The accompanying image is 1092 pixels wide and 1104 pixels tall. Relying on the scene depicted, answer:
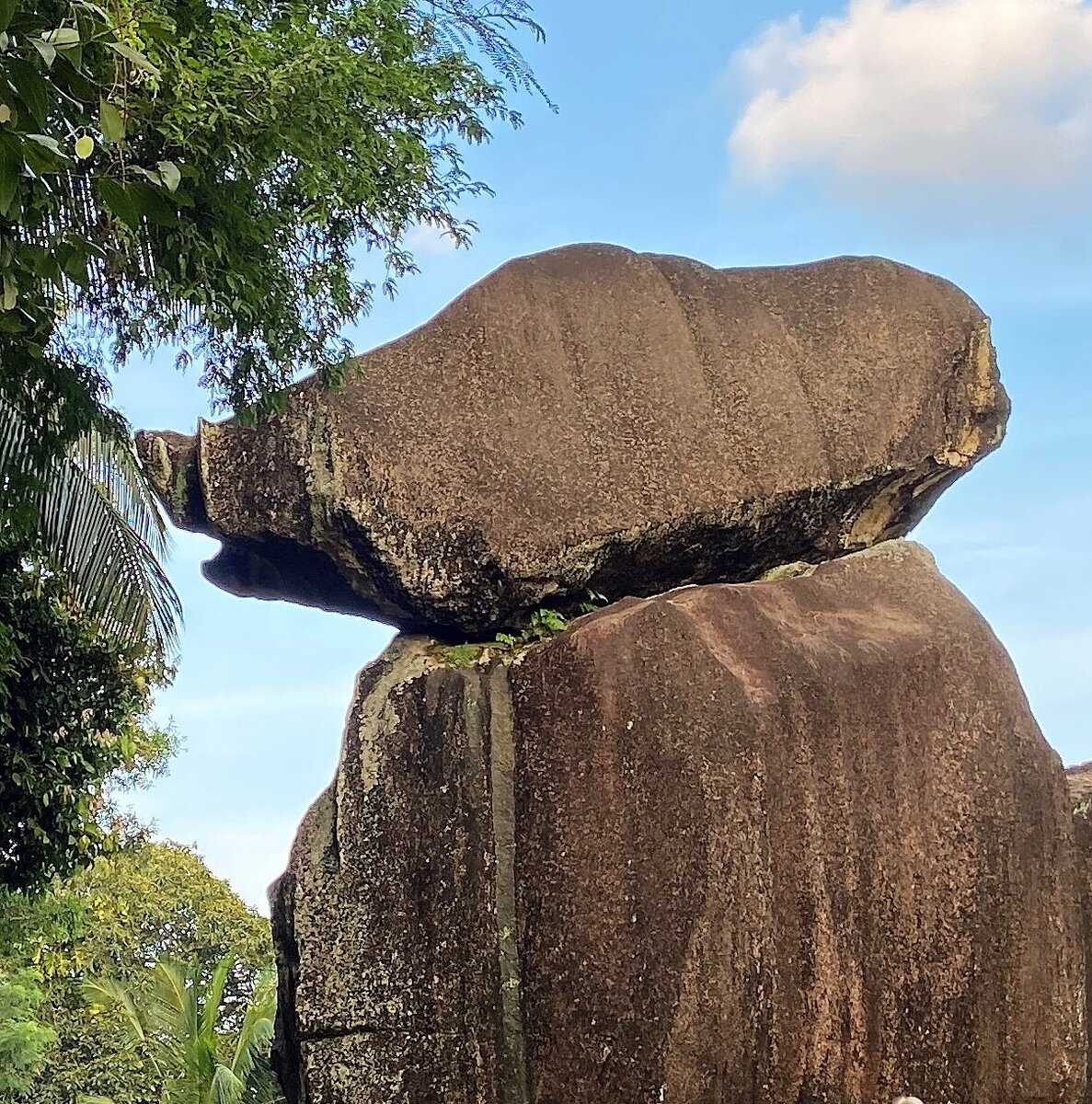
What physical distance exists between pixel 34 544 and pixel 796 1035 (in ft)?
14.6

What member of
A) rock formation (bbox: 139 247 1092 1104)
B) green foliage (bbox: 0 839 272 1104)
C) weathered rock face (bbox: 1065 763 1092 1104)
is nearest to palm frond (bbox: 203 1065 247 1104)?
green foliage (bbox: 0 839 272 1104)

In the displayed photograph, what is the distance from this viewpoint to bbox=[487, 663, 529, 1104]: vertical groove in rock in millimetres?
4918

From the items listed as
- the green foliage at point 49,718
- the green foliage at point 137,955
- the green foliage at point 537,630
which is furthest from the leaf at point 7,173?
the green foliage at point 137,955

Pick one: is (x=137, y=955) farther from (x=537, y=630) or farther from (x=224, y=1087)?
(x=537, y=630)

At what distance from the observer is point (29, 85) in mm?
Answer: 2453

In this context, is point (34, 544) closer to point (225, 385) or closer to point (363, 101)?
point (225, 385)

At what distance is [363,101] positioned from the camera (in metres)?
5.36

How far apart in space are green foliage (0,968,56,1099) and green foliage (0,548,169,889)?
6122 mm

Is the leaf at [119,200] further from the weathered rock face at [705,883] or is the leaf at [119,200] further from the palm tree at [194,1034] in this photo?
the palm tree at [194,1034]

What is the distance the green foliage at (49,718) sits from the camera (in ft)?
25.1

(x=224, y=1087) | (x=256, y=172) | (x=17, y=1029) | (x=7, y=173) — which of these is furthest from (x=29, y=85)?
(x=17, y=1029)

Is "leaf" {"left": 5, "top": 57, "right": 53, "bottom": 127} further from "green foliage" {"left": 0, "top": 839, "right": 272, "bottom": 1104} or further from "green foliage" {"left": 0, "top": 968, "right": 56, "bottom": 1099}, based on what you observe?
"green foliage" {"left": 0, "top": 839, "right": 272, "bottom": 1104}

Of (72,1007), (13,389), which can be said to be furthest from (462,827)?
(72,1007)

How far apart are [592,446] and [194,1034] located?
8107 mm
